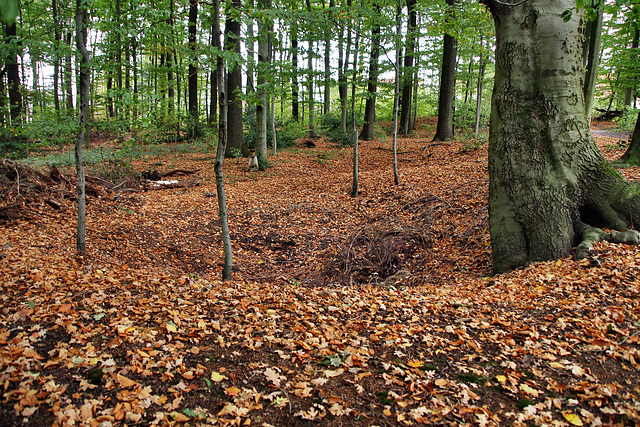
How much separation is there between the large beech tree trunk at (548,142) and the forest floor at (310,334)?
0.47m

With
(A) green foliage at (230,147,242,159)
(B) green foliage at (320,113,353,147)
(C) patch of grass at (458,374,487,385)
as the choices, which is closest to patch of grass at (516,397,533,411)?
(C) patch of grass at (458,374,487,385)

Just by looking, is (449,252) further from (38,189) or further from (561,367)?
(38,189)

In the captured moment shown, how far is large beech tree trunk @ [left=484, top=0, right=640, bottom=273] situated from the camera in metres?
4.29

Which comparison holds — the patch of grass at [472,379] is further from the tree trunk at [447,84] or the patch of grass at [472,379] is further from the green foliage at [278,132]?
the green foliage at [278,132]

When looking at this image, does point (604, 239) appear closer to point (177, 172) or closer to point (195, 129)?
point (177, 172)

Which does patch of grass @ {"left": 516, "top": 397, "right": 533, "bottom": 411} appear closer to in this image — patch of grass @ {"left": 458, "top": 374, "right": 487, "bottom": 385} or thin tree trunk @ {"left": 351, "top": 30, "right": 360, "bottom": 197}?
patch of grass @ {"left": 458, "top": 374, "right": 487, "bottom": 385}

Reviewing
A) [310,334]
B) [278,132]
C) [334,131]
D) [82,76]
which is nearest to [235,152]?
[278,132]

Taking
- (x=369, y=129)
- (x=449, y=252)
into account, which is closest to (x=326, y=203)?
(x=449, y=252)

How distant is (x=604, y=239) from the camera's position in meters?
4.22

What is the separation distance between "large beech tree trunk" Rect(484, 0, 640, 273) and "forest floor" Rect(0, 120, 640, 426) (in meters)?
0.47

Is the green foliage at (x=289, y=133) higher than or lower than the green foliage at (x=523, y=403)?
higher

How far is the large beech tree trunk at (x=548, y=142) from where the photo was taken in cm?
429

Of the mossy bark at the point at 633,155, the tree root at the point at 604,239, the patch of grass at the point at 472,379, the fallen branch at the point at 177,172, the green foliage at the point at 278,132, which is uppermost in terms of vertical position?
the green foliage at the point at 278,132

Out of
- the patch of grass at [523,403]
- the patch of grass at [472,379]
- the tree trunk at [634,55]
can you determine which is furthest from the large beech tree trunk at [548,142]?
the tree trunk at [634,55]
